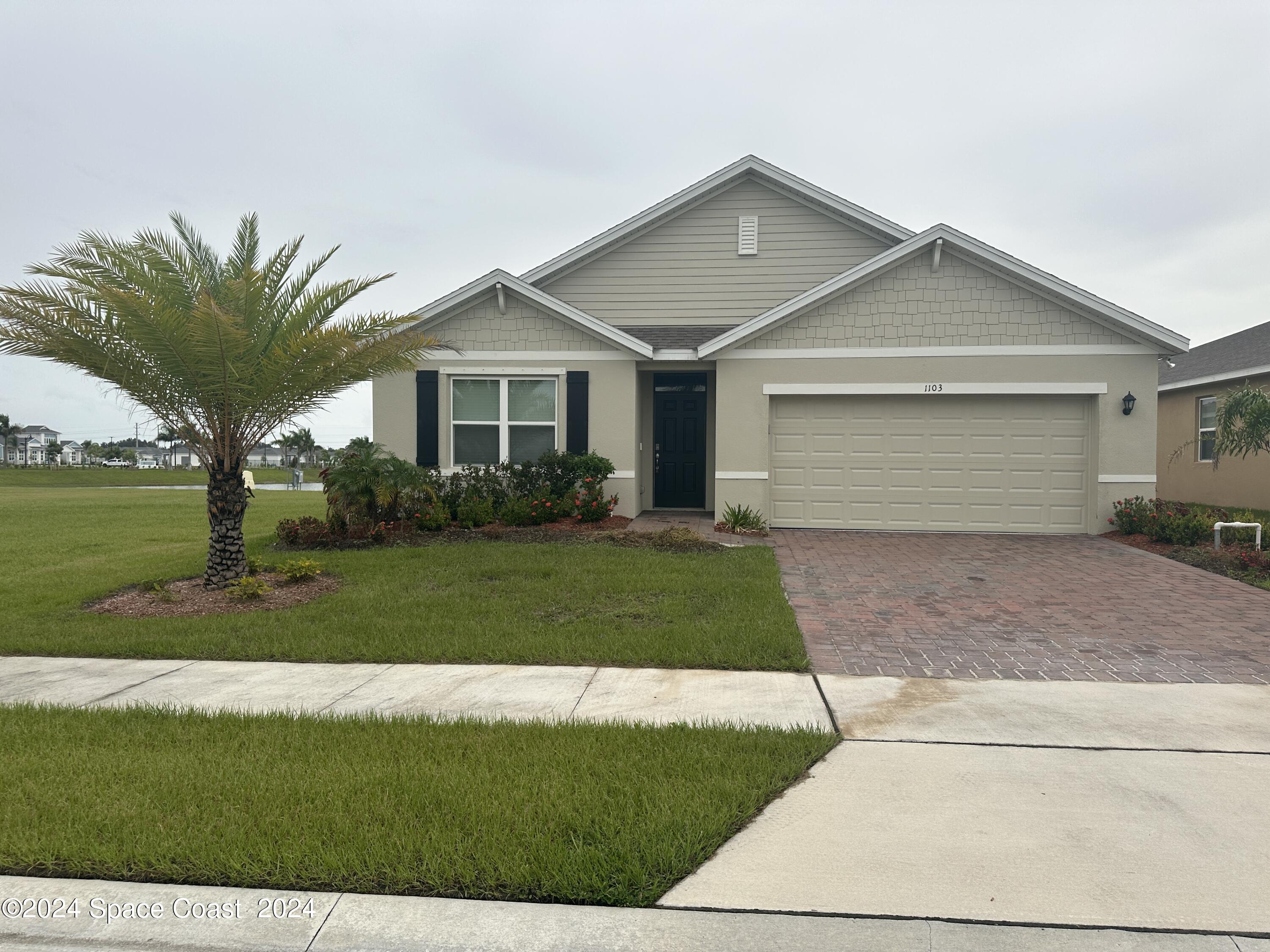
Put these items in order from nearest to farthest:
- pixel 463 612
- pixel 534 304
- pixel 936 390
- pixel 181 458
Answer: pixel 463 612
pixel 936 390
pixel 534 304
pixel 181 458

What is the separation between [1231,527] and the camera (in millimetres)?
10797

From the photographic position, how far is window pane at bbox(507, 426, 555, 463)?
44.2 ft

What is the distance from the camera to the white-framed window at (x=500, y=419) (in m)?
13.4

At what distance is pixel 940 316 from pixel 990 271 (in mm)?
1064

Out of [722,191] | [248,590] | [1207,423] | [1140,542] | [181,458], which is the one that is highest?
[722,191]

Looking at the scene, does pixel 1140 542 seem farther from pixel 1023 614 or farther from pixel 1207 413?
pixel 1207 413

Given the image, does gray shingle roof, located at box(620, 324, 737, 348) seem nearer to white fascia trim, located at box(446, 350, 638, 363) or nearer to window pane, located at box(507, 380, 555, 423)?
white fascia trim, located at box(446, 350, 638, 363)

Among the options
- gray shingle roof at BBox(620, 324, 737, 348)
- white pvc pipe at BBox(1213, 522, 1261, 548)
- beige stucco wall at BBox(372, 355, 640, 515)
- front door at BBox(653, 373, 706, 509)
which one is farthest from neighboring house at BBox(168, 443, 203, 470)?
white pvc pipe at BBox(1213, 522, 1261, 548)

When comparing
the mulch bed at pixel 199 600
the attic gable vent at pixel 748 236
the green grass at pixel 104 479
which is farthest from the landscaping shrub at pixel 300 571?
the green grass at pixel 104 479

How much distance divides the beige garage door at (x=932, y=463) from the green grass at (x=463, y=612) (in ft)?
9.44

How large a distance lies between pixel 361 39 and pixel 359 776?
40.8 ft

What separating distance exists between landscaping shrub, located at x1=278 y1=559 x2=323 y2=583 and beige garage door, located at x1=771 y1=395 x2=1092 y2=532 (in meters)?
7.71

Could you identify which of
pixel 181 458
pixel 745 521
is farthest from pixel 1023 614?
pixel 181 458

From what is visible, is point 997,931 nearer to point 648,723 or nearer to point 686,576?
point 648,723
